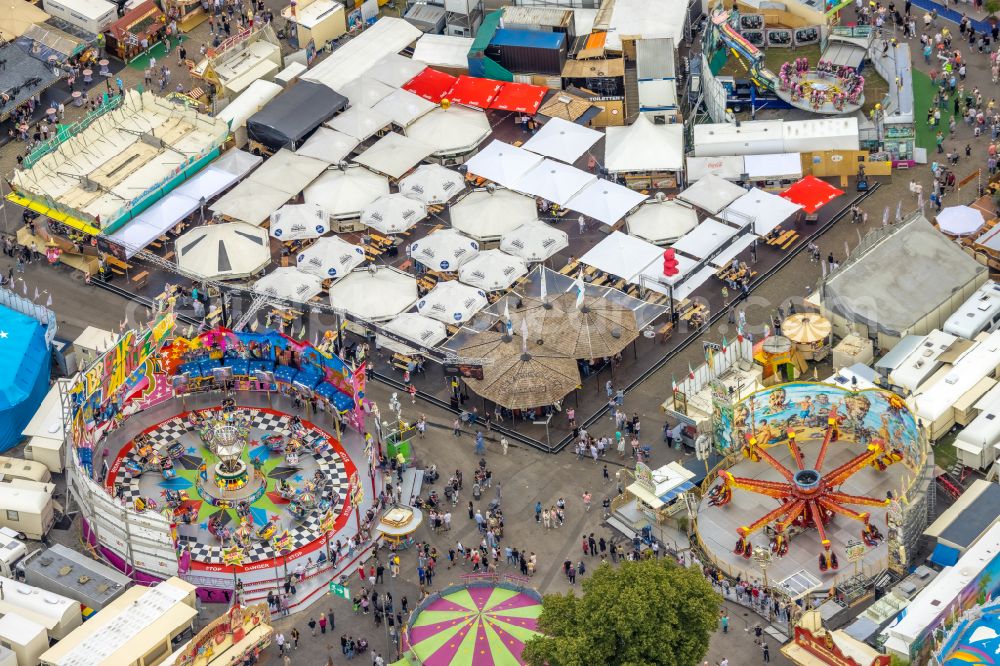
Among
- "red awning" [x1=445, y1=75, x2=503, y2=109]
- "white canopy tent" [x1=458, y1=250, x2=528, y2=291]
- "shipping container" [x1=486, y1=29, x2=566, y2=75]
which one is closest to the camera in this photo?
"white canopy tent" [x1=458, y1=250, x2=528, y2=291]

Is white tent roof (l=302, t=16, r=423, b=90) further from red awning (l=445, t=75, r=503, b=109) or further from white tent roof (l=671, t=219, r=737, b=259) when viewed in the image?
white tent roof (l=671, t=219, r=737, b=259)

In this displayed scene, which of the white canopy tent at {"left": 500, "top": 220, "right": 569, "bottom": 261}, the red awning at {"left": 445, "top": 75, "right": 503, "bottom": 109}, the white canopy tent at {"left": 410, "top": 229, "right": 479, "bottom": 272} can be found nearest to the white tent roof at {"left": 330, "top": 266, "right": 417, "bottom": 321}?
the white canopy tent at {"left": 410, "top": 229, "right": 479, "bottom": 272}

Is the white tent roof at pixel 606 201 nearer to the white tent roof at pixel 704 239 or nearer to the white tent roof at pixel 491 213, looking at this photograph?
the white tent roof at pixel 491 213

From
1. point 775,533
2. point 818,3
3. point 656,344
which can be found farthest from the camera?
point 818,3

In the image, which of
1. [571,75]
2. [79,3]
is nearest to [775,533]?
[571,75]

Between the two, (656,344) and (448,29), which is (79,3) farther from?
(656,344)

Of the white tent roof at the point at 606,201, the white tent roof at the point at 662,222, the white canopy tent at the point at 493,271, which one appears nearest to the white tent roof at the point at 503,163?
the white tent roof at the point at 606,201
